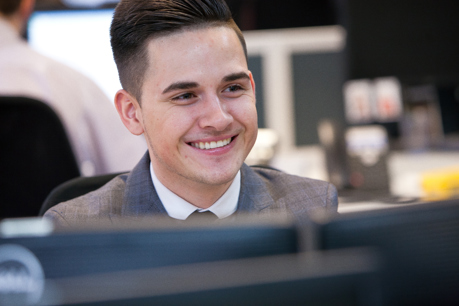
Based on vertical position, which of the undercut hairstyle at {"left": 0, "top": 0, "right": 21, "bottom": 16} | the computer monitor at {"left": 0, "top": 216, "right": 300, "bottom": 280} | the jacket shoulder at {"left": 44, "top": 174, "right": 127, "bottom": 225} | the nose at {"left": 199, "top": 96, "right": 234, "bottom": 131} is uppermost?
the undercut hairstyle at {"left": 0, "top": 0, "right": 21, "bottom": 16}

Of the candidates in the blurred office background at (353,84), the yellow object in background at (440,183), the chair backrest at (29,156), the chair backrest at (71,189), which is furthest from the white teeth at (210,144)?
the yellow object in background at (440,183)

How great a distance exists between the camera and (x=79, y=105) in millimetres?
1586

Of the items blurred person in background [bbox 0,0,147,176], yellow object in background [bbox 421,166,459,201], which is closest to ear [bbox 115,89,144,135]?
blurred person in background [bbox 0,0,147,176]

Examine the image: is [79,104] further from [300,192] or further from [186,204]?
[300,192]

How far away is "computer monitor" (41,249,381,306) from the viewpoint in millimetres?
392

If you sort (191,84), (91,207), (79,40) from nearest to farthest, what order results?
(191,84) < (91,207) < (79,40)

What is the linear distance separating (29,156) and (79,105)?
370 millimetres

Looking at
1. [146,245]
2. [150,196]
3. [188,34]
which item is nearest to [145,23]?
[188,34]

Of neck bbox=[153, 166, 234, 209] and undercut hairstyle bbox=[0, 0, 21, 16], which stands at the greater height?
undercut hairstyle bbox=[0, 0, 21, 16]

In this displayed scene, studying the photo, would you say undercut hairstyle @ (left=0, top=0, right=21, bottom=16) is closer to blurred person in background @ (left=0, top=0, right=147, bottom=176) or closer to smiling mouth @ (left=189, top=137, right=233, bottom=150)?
blurred person in background @ (left=0, top=0, right=147, bottom=176)

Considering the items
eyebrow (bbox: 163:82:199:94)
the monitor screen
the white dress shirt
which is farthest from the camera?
the monitor screen

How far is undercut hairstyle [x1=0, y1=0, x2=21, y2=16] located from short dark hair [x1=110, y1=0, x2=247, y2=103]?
2.98 feet

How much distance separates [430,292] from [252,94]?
2.01ft

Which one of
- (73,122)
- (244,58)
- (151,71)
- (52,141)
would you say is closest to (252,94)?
(244,58)
